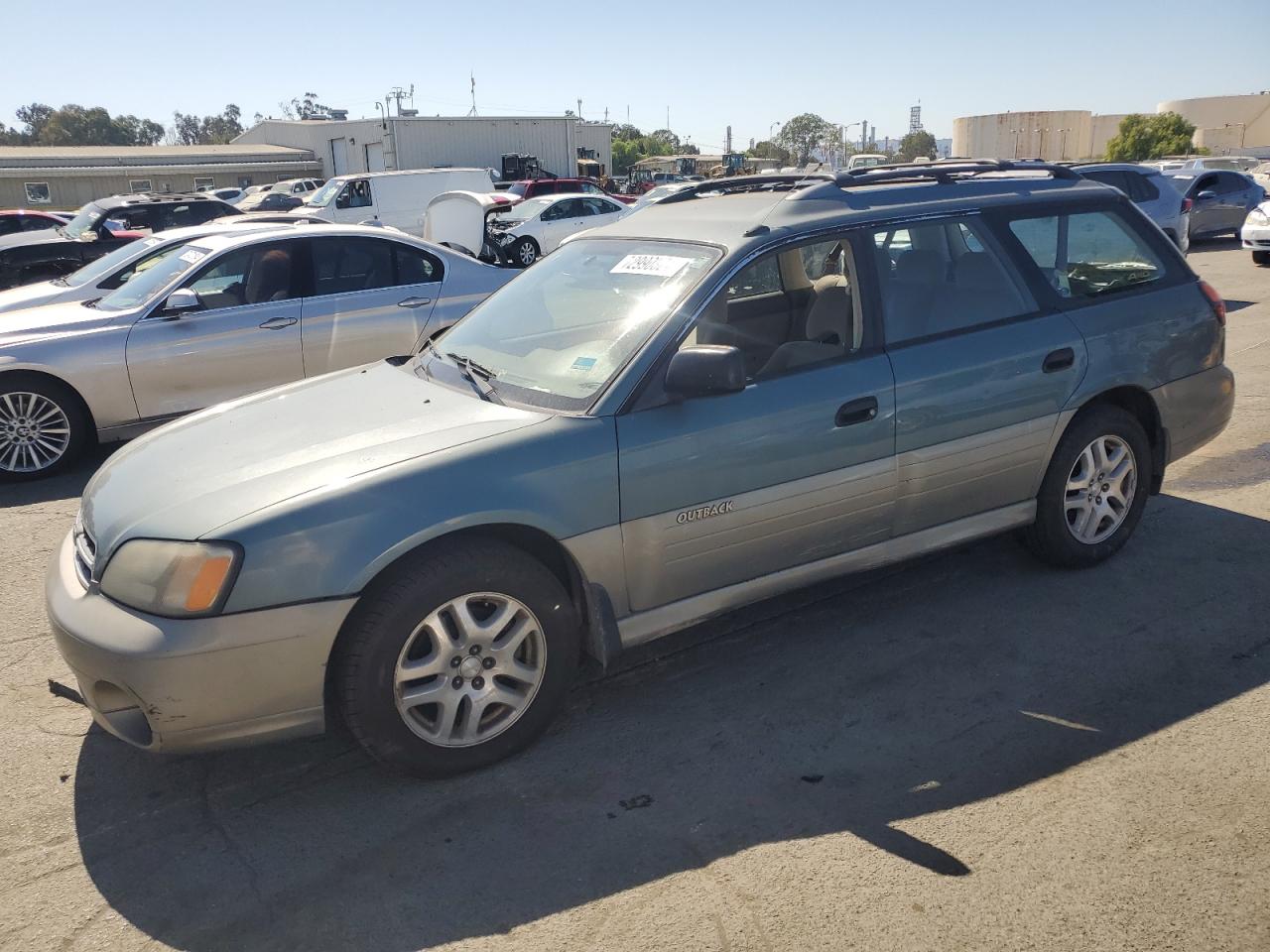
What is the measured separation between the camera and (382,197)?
24297mm

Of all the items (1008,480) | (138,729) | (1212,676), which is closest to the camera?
(138,729)

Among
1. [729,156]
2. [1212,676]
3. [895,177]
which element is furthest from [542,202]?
[729,156]

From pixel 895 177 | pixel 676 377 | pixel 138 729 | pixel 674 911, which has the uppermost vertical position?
pixel 895 177

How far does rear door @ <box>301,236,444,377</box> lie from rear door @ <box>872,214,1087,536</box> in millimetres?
4411

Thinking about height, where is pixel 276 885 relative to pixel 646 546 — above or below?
below

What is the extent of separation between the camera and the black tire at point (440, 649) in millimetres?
2965

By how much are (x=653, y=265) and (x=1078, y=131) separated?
74.3m

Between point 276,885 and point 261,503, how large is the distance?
3.56 ft

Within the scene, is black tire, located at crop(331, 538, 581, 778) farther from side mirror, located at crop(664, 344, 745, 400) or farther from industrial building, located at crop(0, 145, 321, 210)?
industrial building, located at crop(0, 145, 321, 210)

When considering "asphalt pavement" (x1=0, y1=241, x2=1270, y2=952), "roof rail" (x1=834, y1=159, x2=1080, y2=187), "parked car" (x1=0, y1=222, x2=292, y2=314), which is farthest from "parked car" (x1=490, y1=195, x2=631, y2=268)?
"asphalt pavement" (x1=0, y1=241, x2=1270, y2=952)

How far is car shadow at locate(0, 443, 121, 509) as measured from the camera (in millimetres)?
6340

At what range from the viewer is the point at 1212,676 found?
368 centimetres

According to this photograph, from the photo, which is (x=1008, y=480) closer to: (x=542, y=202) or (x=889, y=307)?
(x=889, y=307)

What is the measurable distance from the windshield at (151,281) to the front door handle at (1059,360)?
18.5ft
